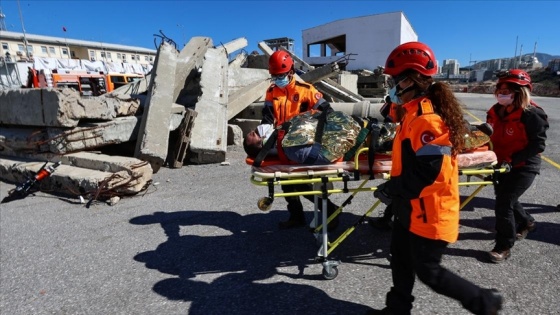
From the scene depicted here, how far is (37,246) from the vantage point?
368 centimetres

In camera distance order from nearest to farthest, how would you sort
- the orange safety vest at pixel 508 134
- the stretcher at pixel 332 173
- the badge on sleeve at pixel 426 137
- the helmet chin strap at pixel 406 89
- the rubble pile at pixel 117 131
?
the badge on sleeve at pixel 426 137 < the helmet chin strap at pixel 406 89 < the stretcher at pixel 332 173 < the orange safety vest at pixel 508 134 < the rubble pile at pixel 117 131

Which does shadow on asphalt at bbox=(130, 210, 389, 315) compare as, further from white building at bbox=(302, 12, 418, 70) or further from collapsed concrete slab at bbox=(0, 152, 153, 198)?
white building at bbox=(302, 12, 418, 70)

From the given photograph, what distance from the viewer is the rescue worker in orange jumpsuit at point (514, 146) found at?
2.86m

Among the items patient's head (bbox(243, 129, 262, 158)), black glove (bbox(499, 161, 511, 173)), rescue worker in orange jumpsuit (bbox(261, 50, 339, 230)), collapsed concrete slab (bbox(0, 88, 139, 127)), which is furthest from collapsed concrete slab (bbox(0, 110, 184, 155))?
black glove (bbox(499, 161, 511, 173))

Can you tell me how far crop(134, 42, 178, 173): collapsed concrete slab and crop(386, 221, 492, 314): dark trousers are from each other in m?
4.86

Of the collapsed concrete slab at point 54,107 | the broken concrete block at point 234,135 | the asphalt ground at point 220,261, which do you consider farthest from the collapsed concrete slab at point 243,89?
the asphalt ground at point 220,261

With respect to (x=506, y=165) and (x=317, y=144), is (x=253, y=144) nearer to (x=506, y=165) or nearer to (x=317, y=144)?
(x=317, y=144)

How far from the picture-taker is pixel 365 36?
105 ft

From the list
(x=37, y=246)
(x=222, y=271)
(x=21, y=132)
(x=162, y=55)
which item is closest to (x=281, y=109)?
(x=222, y=271)

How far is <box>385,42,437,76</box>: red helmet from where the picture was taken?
6.41 ft

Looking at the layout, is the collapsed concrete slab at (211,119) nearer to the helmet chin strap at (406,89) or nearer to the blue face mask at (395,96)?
the blue face mask at (395,96)

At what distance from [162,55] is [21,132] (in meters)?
3.24

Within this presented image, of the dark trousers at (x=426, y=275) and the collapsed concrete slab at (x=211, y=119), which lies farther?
the collapsed concrete slab at (x=211, y=119)

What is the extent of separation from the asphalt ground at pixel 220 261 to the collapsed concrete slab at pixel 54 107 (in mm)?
1652
